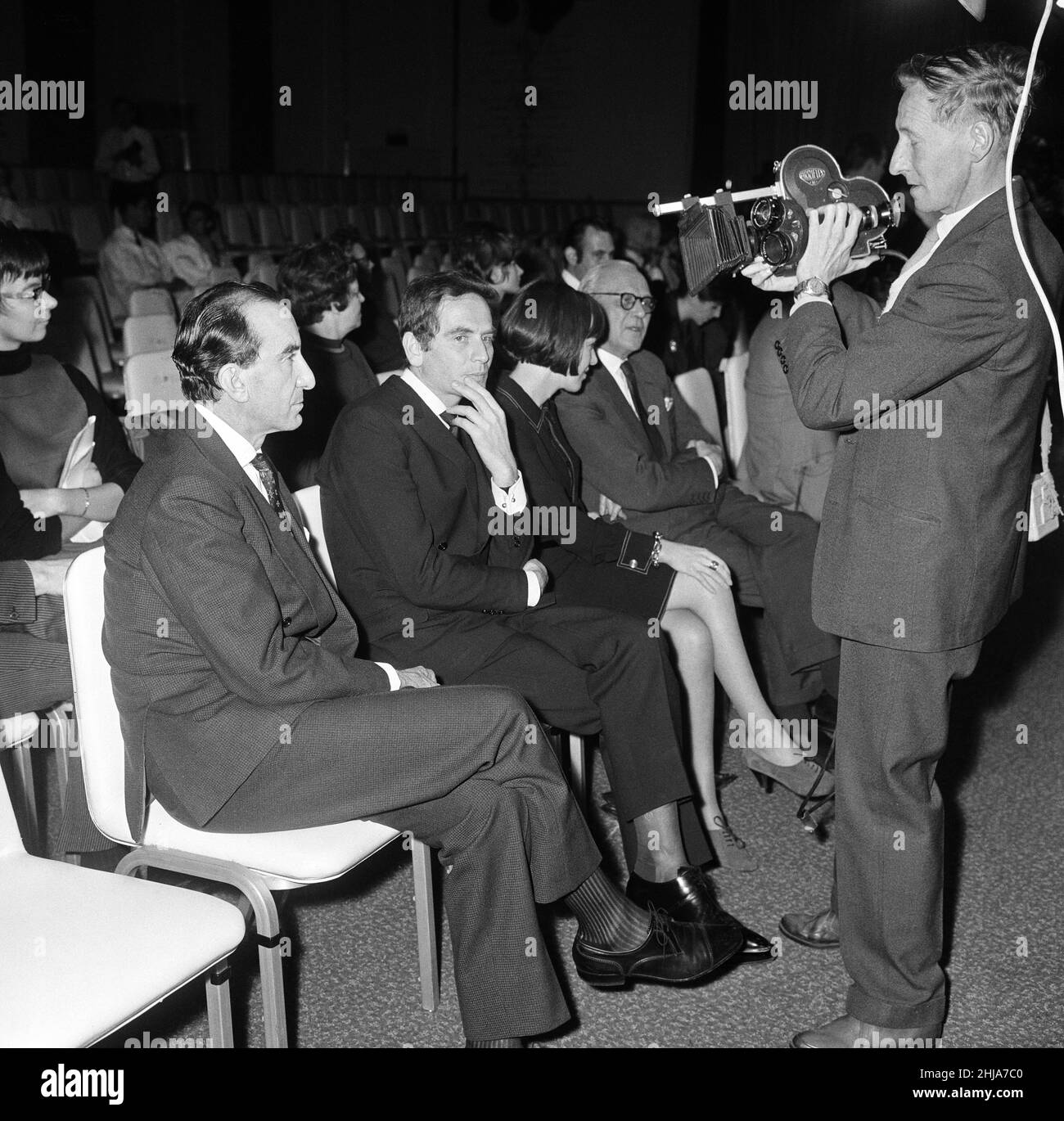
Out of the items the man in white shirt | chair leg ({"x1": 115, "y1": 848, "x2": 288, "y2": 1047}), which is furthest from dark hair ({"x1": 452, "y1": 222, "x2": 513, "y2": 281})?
chair leg ({"x1": 115, "y1": 848, "x2": 288, "y2": 1047})

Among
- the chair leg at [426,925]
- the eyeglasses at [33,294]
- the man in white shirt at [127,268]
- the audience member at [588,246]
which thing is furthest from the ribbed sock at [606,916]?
the man in white shirt at [127,268]

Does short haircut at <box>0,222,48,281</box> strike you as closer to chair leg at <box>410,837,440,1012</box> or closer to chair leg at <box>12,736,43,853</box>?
chair leg at <box>12,736,43,853</box>

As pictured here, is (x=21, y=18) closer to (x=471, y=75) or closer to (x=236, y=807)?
(x=471, y=75)

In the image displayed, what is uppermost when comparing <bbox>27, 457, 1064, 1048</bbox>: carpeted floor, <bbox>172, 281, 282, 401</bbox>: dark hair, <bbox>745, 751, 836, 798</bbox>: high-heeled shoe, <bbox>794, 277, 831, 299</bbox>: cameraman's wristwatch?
<bbox>794, 277, 831, 299</bbox>: cameraman's wristwatch

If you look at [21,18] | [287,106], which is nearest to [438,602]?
[21,18]

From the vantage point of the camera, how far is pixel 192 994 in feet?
6.20

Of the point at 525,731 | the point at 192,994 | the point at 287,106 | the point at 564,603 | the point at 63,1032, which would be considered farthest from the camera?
the point at 287,106

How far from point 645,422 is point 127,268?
365 centimetres

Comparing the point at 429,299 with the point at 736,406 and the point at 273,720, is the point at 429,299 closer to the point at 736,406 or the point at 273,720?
the point at 273,720

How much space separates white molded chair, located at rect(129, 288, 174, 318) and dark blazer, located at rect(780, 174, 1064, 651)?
3.12 m

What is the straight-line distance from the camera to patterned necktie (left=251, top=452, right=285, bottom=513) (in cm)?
175

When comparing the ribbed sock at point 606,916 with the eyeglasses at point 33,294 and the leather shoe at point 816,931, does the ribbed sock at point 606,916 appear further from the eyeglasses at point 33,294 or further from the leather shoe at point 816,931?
the eyeglasses at point 33,294

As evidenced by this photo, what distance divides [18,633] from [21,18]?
315 inches

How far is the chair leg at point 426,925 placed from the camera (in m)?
1.85
